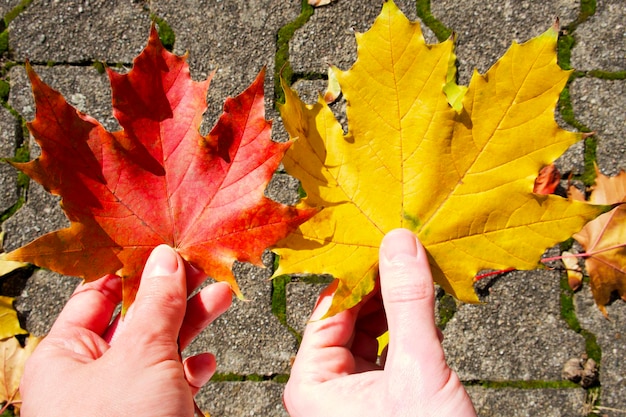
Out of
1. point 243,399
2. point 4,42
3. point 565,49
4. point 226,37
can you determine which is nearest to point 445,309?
point 243,399

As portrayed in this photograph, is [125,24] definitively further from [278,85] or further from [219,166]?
[219,166]

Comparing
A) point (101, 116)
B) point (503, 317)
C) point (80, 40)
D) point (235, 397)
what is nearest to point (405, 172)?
point (503, 317)

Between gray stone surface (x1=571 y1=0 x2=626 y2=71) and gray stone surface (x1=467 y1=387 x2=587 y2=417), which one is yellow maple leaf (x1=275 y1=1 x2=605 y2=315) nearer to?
gray stone surface (x1=467 y1=387 x2=587 y2=417)

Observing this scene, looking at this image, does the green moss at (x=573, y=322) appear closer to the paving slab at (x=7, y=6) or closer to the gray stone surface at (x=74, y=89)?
the gray stone surface at (x=74, y=89)

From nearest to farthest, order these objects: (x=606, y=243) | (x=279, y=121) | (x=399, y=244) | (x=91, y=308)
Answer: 1. (x=399, y=244)
2. (x=91, y=308)
3. (x=606, y=243)
4. (x=279, y=121)

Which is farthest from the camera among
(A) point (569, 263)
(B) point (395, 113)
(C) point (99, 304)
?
(A) point (569, 263)

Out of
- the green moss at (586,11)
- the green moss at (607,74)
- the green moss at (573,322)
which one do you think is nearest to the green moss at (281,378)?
the green moss at (573,322)

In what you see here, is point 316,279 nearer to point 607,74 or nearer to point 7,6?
point 607,74
